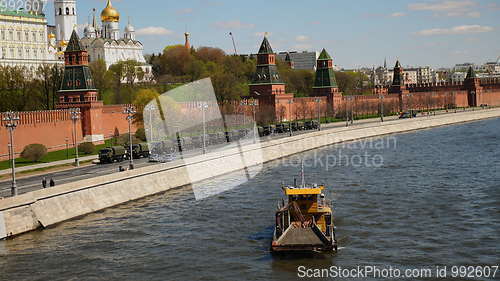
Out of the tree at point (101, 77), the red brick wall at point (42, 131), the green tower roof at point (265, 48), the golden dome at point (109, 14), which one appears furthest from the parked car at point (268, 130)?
the golden dome at point (109, 14)

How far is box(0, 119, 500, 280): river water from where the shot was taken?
24422mm

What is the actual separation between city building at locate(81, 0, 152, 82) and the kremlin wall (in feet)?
137

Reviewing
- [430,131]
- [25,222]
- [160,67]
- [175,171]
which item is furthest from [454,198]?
[160,67]

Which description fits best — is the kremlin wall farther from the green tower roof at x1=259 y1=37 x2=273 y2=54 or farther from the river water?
the river water

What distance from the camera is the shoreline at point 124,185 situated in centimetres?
2983

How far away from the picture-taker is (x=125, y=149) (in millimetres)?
51469

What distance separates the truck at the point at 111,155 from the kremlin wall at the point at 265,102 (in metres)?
7.79

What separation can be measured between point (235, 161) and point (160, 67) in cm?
8881

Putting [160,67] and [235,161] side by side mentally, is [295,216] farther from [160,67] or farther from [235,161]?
[160,67]

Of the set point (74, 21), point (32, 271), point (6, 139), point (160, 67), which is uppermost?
point (74, 21)

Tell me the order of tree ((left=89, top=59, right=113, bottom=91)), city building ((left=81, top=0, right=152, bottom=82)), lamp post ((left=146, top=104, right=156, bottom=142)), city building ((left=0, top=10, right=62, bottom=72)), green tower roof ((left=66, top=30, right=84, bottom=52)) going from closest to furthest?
lamp post ((left=146, top=104, right=156, bottom=142))
green tower roof ((left=66, top=30, right=84, bottom=52))
tree ((left=89, top=59, right=113, bottom=91))
city building ((left=0, top=10, right=62, bottom=72))
city building ((left=81, top=0, right=152, bottom=82))

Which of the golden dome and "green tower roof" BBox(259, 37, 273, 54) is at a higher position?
the golden dome

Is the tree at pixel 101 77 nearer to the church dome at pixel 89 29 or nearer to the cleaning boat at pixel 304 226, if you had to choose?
the church dome at pixel 89 29

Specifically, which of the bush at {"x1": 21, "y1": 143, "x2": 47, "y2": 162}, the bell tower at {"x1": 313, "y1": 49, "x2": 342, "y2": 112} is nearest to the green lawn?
the bush at {"x1": 21, "y1": 143, "x2": 47, "y2": 162}
